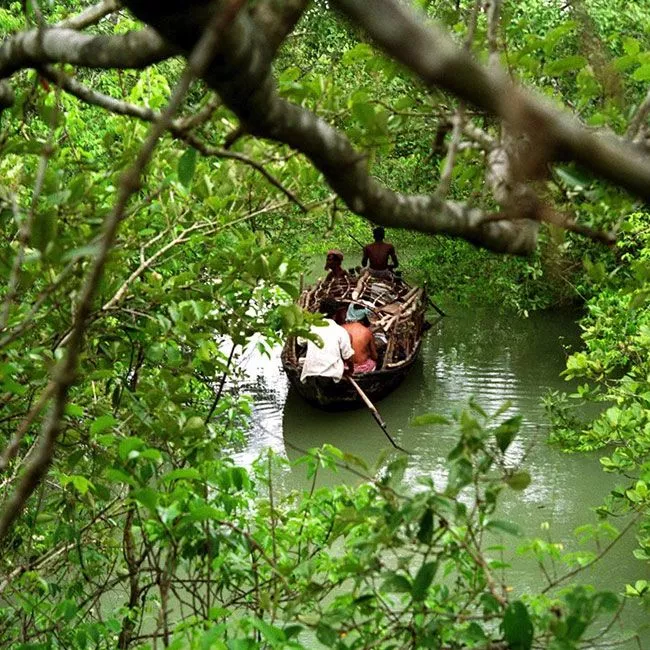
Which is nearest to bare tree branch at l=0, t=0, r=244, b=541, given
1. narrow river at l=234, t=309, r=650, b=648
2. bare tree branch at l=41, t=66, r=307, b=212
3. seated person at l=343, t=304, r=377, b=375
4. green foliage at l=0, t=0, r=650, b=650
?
green foliage at l=0, t=0, r=650, b=650

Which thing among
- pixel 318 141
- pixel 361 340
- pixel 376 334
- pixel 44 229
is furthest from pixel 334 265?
pixel 318 141

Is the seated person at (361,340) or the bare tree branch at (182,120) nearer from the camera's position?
the bare tree branch at (182,120)

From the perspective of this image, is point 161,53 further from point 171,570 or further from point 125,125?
point 125,125

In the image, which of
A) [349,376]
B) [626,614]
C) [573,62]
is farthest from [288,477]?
[573,62]

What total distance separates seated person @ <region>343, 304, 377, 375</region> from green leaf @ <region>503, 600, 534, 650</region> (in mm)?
8410

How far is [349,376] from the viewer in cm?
996

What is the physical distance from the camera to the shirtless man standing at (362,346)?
1023 centimetres

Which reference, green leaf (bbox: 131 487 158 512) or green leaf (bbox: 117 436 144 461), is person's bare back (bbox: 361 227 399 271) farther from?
green leaf (bbox: 131 487 158 512)

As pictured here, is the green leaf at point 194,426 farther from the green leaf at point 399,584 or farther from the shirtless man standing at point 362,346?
the shirtless man standing at point 362,346

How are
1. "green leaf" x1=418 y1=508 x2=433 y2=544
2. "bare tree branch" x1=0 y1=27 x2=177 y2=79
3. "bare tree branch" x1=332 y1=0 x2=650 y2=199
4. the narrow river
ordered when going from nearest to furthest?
"bare tree branch" x1=332 y1=0 x2=650 y2=199 → "bare tree branch" x1=0 y1=27 x2=177 y2=79 → "green leaf" x1=418 y1=508 x2=433 y2=544 → the narrow river

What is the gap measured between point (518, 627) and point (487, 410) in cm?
912

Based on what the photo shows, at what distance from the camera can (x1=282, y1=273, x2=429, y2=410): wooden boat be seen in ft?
33.5

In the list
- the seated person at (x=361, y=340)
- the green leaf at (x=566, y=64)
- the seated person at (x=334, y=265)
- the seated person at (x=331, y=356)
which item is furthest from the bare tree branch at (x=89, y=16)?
the seated person at (x=334, y=265)

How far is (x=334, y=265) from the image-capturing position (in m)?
11.5
